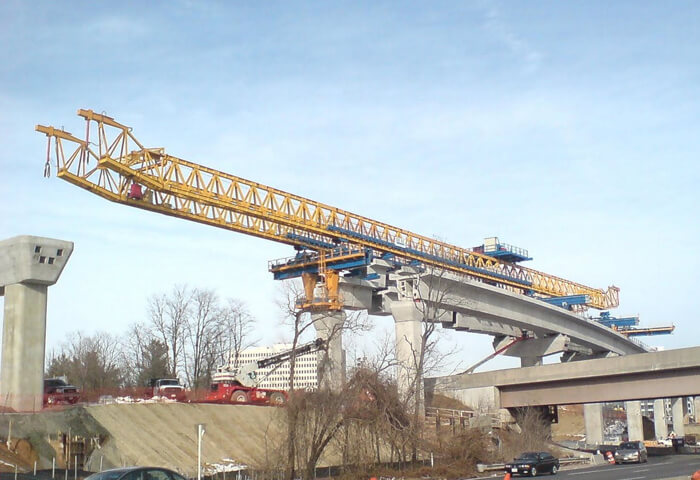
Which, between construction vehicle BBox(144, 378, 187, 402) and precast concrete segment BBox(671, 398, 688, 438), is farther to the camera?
precast concrete segment BBox(671, 398, 688, 438)

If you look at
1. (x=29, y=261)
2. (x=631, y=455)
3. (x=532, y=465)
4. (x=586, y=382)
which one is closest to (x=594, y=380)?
(x=586, y=382)

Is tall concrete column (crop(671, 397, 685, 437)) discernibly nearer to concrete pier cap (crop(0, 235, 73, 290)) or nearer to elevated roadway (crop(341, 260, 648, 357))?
elevated roadway (crop(341, 260, 648, 357))

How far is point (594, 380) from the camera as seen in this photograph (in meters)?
55.3

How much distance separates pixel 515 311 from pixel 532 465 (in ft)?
113

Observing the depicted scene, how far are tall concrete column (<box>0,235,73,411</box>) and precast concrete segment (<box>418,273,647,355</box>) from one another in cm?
2737

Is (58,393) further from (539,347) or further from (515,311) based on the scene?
(539,347)

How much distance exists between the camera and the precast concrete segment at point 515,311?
210 feet

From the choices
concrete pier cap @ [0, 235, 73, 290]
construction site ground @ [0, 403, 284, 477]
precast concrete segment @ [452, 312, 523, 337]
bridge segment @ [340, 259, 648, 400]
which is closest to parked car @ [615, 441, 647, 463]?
bridge segment @ [340, 259, 648, 400]

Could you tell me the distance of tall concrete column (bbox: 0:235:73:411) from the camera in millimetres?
39250

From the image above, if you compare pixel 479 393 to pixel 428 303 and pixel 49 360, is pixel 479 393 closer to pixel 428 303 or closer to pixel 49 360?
pixel 428 303

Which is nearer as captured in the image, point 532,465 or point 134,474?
point 134,474

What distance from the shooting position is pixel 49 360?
10075 cm

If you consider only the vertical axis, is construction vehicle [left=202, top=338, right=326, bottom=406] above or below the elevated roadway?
below

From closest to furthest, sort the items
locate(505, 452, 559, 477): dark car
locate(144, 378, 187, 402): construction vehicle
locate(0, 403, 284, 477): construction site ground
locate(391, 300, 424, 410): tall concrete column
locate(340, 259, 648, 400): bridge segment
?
locate(0, 403, 284, 477): construction site ground → locate(505, 452, 559, 477): dark car → locate(144, 378, 187, 402): construction vehicle → locate(391, 300, 424, 410): tall concrete column → locate(340, 259, 648, 400): bridge segment
